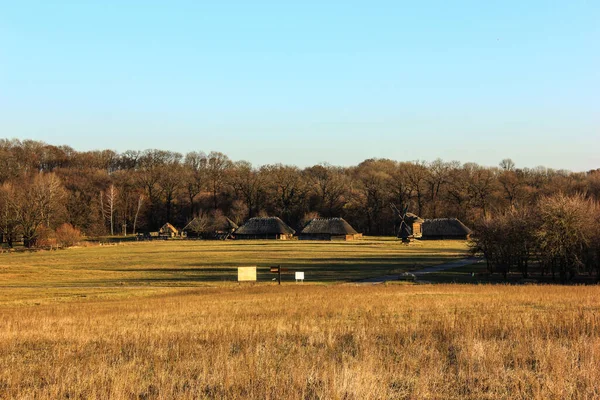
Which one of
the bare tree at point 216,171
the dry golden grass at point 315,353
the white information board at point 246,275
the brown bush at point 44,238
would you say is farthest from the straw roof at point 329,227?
the dry golden grass at point 315,353

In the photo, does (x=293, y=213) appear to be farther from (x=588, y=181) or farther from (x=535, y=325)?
(x=535, y=325)

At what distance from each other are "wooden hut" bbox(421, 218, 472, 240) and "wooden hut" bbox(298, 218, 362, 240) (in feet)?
51.3

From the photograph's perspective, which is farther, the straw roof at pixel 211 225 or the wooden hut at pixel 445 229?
the straw roof at pixel 211 225

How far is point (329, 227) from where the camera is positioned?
129 meters

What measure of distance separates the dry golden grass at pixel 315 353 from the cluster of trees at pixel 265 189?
112455 mm

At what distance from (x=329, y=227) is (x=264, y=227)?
1527 cm

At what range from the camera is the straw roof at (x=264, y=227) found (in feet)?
431

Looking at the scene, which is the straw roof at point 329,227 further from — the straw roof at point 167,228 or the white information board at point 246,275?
the white information board at point 246,275

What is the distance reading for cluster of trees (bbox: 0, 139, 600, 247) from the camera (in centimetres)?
13350

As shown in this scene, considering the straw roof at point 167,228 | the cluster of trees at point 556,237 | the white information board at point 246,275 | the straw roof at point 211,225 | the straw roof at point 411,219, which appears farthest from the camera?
the straw roof at point 167,228

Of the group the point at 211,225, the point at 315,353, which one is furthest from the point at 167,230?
the point at 315,353

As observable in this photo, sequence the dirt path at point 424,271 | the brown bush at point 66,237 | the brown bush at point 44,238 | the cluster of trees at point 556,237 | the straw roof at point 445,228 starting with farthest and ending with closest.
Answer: the straw roof at point 445,228
the brown bush at point 66,237
the brown bush at point 44,238
the cluster of trees at point 556,237
the dirt path at point 424,271

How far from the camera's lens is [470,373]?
9344 millimetres

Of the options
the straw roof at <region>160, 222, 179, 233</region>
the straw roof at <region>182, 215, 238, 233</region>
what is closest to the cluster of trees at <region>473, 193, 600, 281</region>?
the straw roof at <region>182, 215, 238, 233</region>
